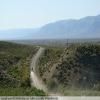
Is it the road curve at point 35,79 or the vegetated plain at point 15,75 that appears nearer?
the vegetated plain at point 15,75

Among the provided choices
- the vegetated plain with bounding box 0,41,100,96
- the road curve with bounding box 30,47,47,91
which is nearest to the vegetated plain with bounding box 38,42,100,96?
the vegetated plain with bounding box 0,41,100,96

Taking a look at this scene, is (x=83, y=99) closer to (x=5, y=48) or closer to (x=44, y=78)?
(x=44, y=78)

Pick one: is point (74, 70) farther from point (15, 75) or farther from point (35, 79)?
point (15, 75)

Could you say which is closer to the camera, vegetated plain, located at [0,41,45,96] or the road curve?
vegetated plain, located at [0,41,45,96]

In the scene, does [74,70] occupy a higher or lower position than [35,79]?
higher

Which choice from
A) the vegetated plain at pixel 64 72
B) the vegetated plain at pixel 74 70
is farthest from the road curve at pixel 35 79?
the vegetated plain at pixel 74 70

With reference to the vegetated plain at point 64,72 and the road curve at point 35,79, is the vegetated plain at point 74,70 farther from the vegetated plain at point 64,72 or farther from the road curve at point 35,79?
the road curve at point 35,79

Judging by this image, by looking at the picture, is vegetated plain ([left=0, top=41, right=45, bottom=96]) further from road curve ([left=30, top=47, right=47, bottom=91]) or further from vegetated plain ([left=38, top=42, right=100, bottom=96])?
vegetated plain ([left=38, top=42, right=100, bottom=96])

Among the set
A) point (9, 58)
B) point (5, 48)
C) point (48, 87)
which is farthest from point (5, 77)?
point (5, 48)

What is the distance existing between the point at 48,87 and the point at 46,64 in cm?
1087

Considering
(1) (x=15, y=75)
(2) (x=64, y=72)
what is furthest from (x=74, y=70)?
(1) (x=15, y=75)

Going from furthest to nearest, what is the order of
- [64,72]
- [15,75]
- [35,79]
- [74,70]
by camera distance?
[15,75], [74,70], [64,72], [35,79]

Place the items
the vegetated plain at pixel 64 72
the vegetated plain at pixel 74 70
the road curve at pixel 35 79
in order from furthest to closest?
the vegetated plain at pixel 74 70 < the vegetated plain at pixel 64 72 < the road curve at pixel 35 79

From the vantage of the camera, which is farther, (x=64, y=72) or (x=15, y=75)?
(x=15, y=75)
